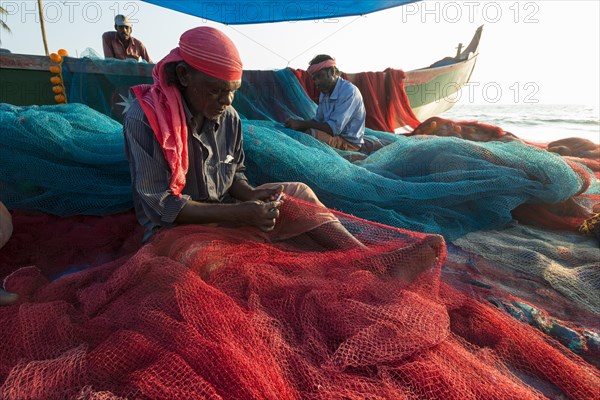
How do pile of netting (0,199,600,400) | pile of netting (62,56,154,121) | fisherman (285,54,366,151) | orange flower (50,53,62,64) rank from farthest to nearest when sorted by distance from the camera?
1. pile of netting (62,56,154,121)
2. orange flower (50,53,62,64)
3. fisherman (285,54,366,151)
4. pile of netting (0,199,600,400)

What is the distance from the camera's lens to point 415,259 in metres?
1.71

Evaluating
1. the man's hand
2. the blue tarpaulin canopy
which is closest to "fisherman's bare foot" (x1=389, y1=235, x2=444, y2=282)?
the man's hand

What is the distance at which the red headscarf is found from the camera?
5.61ft

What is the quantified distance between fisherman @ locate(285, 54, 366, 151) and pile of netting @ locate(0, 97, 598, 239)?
4.22 feet

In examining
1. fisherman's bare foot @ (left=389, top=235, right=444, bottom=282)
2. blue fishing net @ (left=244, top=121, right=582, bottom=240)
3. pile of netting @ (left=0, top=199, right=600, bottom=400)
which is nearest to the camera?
pile of netting @ (left=0, top=199, right=600, bottom=400)

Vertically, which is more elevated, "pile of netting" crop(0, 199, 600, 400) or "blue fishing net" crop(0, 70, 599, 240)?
"blue fishing net" crop(0, 70, 599, 240)

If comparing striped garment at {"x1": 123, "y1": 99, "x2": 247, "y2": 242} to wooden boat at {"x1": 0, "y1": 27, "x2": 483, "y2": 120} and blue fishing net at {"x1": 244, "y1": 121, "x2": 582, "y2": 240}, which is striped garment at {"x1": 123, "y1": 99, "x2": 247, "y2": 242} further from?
wooden boat at {"x1": 0, "y1": 27, "x2": 483, "y2": 120}

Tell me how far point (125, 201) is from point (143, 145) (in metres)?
1.12

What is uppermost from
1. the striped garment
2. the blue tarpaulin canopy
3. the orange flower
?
the blue tarpaulin canopy

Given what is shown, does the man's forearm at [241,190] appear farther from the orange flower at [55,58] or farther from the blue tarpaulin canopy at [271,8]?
the blue tarpaulin canopy at [271,8]


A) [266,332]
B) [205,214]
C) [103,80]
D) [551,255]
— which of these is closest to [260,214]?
[205,214]

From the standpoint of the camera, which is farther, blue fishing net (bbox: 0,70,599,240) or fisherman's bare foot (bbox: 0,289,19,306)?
blue fishing net (bbox: 0,70,599,240)

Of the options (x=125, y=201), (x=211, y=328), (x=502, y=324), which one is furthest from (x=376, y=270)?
(x=125, y=201)

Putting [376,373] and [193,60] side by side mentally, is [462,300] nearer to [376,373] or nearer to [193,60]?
[376,373]
